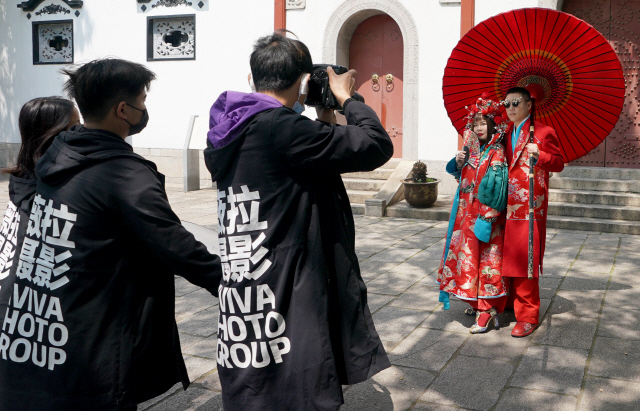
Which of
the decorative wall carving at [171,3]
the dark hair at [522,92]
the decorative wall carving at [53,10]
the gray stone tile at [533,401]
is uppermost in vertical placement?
the decorative wall carving at [53,10]

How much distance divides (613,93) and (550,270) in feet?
7.67

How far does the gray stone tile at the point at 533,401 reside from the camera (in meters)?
3.01

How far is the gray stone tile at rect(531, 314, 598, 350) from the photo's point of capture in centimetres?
389

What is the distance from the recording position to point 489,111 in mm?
4137

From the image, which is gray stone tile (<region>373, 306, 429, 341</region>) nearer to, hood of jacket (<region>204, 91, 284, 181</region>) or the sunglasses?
the sunglasses

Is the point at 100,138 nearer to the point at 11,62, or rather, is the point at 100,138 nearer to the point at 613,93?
the point at 613,93

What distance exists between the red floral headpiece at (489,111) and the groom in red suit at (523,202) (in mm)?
87

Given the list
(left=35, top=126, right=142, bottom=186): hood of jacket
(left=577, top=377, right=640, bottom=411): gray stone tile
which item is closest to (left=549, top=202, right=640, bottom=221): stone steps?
(left=577, top=377, right=640, bottom=411): gray stone tile

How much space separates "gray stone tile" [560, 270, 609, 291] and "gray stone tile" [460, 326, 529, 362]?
49.6 inches

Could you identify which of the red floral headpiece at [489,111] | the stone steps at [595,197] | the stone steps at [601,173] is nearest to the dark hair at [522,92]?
the red floral headpiece at [489,111]

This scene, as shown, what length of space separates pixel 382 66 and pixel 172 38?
4.24 metres

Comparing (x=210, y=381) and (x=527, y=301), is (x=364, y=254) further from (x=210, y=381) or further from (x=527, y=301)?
(x=210, y=381)

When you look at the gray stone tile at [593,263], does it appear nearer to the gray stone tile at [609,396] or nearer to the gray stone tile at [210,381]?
the gray stone tile at [609,396]

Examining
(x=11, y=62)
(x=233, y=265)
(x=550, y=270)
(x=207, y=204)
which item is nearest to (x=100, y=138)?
(x=233, y=265)
